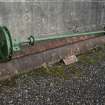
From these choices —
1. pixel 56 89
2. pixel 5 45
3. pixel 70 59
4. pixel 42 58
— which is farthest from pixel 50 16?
pixel 56 89

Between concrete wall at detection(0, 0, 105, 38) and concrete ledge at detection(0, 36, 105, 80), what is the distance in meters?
0.89

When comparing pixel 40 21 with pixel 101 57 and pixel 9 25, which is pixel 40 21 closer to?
pixel 9 25

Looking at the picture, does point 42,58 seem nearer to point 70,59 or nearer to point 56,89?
point 70,59

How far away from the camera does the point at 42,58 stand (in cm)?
688

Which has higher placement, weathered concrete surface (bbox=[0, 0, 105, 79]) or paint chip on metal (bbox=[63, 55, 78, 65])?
weathered concrete surface (bbox=[0, 0, 105, 79])

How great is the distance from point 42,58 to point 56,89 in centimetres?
149

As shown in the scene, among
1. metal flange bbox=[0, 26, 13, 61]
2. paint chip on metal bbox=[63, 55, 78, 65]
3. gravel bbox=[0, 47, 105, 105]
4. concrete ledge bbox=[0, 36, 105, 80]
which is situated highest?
metal flange bbox=[0, 26, 13, 61]

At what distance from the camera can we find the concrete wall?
7292mm

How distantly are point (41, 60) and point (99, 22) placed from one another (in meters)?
3.83

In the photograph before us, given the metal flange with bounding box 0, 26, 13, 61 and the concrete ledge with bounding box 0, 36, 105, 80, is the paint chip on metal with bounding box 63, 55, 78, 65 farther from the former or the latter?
the metal flange with bounding box 0, 26, 13, 61

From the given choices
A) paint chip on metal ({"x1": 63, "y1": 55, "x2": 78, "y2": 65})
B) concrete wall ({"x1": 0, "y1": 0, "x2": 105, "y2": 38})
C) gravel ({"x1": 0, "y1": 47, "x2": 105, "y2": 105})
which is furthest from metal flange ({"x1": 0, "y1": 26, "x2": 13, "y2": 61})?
paint chip on metal ({"x1": 63, "y1": 55, "x2": 78, "y2": 65})

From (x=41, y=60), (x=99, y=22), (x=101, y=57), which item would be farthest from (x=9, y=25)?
(x=99, y=22)

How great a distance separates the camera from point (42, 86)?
5734mm

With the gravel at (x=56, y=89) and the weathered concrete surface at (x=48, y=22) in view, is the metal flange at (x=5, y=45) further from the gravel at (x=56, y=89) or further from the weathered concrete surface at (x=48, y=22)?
the gravel at (x=56, y=89)
